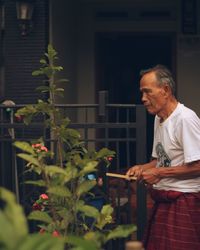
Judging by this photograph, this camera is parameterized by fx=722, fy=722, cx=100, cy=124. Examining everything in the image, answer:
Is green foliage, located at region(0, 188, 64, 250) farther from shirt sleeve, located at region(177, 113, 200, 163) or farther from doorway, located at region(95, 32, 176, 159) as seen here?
doorway, located at region(95, 32, 176, 159)

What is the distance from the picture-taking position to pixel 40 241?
69.0 inches

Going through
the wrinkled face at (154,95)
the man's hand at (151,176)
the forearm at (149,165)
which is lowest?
the man's hand at (151,176)

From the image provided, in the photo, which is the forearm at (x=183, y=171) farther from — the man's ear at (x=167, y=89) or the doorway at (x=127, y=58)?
the doorway at (x=127, y=58)

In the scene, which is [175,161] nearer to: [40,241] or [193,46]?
[40,241]

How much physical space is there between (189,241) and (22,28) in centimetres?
424

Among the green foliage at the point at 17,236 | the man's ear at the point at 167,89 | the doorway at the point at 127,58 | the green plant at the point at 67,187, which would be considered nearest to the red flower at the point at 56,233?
the green plant at the point at 67,187

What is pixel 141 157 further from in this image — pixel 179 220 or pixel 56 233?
pixel 56 233

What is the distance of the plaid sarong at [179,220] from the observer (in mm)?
4227

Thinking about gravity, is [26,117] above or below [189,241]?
above

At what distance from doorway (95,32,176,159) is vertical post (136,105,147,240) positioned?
4846 millimetres

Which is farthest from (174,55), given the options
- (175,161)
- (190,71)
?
(175,161)

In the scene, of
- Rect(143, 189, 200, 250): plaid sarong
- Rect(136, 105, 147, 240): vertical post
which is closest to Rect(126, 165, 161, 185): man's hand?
Rect(143, 189, 200, 250): plaid sarong

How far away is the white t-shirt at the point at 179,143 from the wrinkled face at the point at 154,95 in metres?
0.09

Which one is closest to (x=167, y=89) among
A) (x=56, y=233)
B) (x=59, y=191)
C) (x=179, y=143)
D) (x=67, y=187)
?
(x=179, y=143)
